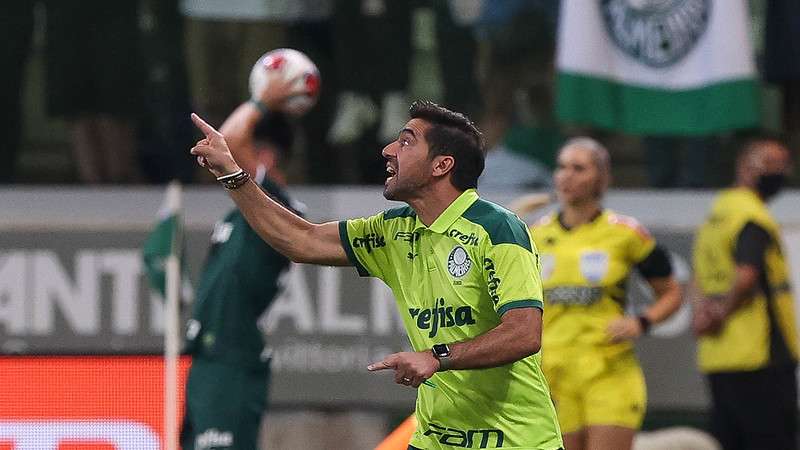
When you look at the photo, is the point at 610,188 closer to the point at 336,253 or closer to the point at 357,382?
the point at 357,382

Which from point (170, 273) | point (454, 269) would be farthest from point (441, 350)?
point (170, 273)

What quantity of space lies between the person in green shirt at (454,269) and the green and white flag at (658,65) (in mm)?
4604

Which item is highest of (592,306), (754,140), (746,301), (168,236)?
(754,140)

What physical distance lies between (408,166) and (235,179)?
551mm

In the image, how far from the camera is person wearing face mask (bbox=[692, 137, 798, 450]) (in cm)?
994

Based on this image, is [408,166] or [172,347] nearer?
[408,166]

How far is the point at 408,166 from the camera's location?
5477 millimetres


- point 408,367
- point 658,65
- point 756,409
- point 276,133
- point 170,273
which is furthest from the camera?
point 658,65

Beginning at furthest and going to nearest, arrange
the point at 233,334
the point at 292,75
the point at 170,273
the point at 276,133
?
the point at 170,273 < the point at 292,75 < the point at 276,133 < the point at 233,334

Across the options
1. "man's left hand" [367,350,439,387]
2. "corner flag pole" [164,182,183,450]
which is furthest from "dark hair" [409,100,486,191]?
"corner flag pole" [164,182,183,450]

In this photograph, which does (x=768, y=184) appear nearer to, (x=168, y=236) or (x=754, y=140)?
(x=754, y=140)

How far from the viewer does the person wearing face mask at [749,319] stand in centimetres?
994

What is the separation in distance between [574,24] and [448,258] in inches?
194

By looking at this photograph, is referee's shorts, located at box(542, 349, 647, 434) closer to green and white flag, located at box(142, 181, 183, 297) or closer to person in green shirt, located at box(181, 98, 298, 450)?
person in green shirt, located at box(181, 98, 298, 450)
